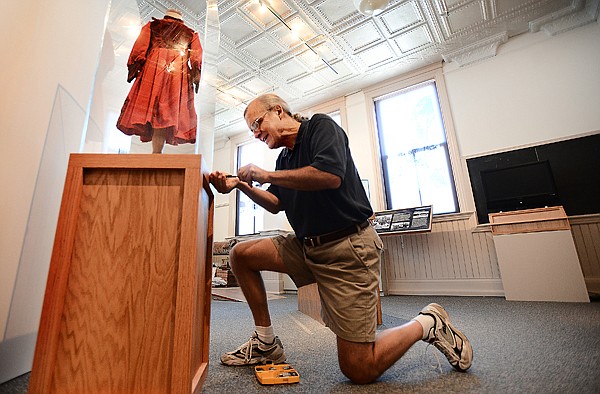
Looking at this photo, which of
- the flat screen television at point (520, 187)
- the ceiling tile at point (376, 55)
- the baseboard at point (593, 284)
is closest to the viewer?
the baseboard at point (593, 284)

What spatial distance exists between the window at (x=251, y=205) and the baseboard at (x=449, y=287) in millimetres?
2875

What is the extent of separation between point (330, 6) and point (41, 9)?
297cm

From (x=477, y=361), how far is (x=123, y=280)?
4.55 ft

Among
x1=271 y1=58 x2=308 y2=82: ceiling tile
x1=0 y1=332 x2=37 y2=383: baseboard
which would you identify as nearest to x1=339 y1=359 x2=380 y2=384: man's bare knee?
x1=0 y1=332 x2=37 y2=383: baseboard

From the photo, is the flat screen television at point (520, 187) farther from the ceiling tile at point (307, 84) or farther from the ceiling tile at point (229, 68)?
the ceiling tile at point (229, 68)

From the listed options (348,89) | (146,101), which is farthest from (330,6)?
(146,101)

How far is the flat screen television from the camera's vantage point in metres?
3.30

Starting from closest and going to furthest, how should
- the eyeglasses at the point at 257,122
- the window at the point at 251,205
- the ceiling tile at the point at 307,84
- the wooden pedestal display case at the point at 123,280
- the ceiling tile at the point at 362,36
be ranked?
1. the wooden pedestal display case at the point at 123,280
2. the eyeglasses at the point at 257,122
3. the ceiling tile at the point at 362,36
4. the ceiling tile at the point at 307,84
5. the window at the point at 251,205

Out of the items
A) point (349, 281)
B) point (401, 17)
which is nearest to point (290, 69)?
point (401, 17)

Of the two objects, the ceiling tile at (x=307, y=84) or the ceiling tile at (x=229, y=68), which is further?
the ceiling tile at (x=307, y=84)

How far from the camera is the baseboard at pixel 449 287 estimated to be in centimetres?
354

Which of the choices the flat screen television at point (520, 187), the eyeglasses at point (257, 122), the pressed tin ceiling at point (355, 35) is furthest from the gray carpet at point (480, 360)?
the pressed tin ceiling at point (355, 35)

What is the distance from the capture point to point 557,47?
367 cm

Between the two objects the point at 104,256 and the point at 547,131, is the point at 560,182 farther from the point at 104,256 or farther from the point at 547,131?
the point at 104,256
